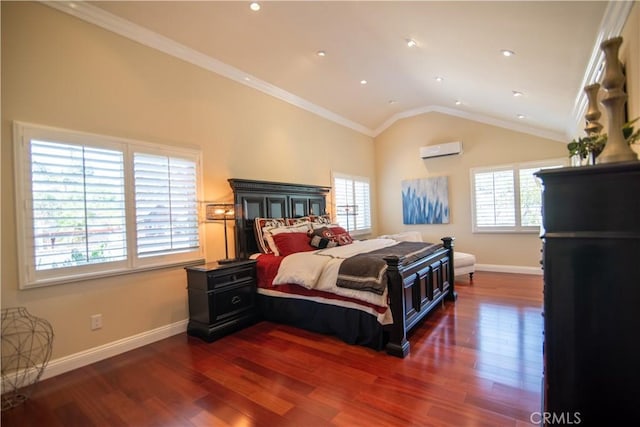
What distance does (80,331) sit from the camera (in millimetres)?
2801

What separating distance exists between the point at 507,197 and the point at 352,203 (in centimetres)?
303

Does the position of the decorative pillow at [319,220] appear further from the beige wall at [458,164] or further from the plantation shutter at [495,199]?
the plantation shutter at [495,199]

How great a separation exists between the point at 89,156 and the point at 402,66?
13.6ft

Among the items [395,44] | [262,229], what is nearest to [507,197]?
[395,44]

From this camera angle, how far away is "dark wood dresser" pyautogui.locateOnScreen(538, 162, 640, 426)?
123cm

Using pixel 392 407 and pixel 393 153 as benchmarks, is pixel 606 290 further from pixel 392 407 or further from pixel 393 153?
pixel 393 153

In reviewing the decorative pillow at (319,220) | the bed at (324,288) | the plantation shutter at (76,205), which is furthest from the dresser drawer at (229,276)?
the decorative pillow at (319,220)

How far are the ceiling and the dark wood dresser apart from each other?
1594 millimetres

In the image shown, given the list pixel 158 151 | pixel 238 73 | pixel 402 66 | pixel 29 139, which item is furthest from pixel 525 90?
pixel 29 139

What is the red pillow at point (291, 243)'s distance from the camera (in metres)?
3.96

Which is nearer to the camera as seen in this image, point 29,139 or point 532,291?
point 29,139

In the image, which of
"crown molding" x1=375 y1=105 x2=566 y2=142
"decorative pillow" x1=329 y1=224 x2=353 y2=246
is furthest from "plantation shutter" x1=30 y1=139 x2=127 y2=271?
"crown molding" x1=375 y1=105 x2=566 y2=142

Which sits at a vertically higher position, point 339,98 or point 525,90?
point 339,98

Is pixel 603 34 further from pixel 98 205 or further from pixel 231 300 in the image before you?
pixel 98 205
